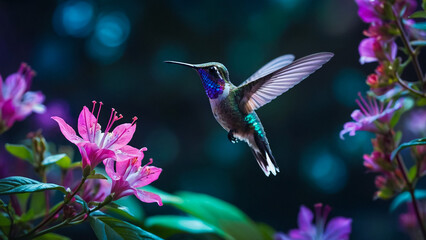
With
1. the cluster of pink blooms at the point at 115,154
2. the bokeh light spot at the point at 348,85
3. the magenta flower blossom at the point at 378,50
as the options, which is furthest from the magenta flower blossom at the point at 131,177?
the bokeh light spot at the point at 348,85

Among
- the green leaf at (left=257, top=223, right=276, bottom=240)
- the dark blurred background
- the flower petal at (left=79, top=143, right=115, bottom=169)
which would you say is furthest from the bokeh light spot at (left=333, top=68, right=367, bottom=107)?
the flower petal at (left=79, top=143, right=115, bottom=169)

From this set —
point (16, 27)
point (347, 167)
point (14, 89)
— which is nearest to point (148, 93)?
point (16, 27)

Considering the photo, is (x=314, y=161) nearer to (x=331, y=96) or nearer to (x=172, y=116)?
(x=331, y=96)

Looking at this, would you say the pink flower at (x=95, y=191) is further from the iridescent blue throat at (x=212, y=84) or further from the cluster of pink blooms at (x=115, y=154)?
the iridescent blue throat at (x=212, y=84)

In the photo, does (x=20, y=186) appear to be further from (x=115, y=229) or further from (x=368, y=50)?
(x=368, y=50)

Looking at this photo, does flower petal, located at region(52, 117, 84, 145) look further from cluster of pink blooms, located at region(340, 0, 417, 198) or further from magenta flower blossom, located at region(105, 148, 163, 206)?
cluster of pink blooms, located at region(340, 0, 417, 198)
